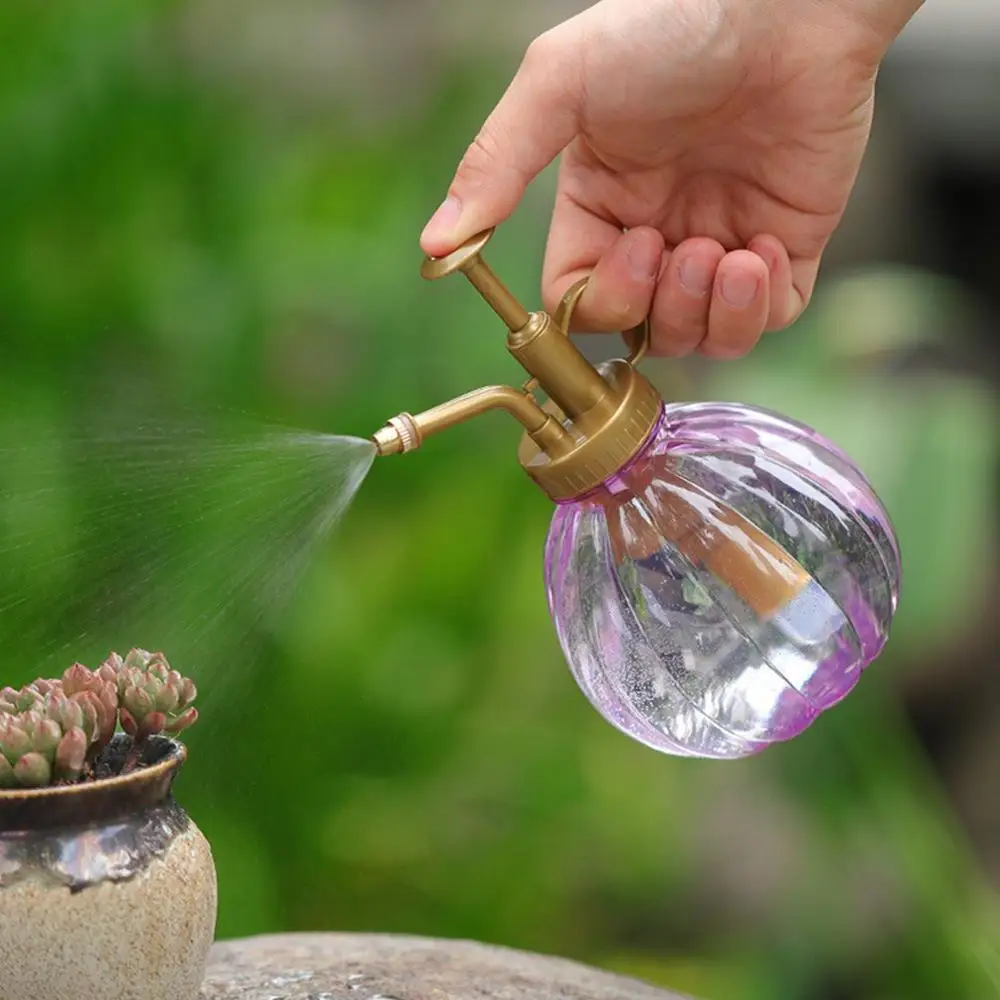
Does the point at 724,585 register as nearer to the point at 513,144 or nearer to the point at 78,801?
the point at 513,144

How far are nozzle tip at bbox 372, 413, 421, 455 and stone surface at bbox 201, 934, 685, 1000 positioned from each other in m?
0.62

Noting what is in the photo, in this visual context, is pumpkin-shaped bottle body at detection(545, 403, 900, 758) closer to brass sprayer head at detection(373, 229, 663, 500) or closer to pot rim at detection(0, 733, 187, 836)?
brass sprayer head at detection(373, 229, 663, 500)

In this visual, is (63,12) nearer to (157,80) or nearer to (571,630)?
(157,80)

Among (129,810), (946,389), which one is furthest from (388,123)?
(129,810)

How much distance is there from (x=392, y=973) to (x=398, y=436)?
0.69 m

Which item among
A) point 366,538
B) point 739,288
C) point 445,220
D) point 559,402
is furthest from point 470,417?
point 366,538

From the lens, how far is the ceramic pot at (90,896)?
4.65ft

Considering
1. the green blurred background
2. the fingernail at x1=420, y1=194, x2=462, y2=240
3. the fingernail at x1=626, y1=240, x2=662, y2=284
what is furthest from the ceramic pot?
the green blurred background

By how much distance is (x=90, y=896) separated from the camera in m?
1.42

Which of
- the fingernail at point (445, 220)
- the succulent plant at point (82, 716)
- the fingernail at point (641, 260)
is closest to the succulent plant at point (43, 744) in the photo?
the succulent plant at point (82, 716)

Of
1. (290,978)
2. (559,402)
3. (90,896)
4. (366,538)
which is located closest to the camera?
(90,896)

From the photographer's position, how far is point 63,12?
306cm

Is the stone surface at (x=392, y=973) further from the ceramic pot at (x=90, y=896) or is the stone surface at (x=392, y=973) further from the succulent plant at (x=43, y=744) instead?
the succulent plant at (x=43, y=744)

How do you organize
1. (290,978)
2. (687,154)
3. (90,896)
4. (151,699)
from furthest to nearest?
1. (687,154)
2. (290,978)
3. (151,699)
4. (90,896)
